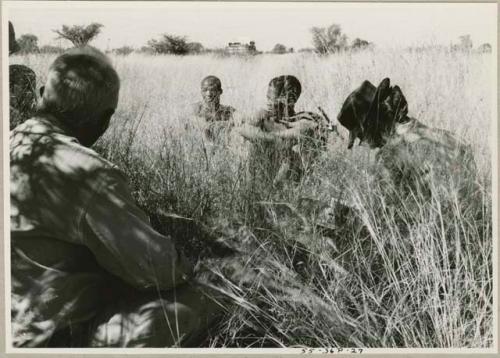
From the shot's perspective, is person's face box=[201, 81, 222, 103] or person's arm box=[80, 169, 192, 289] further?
person's face box=[201, 81, 222, 103]

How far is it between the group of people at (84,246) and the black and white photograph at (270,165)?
0.01 metres

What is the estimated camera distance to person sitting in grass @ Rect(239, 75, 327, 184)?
4.35 meters

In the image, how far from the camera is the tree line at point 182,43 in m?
4.20

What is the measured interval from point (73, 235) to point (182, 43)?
1412mm

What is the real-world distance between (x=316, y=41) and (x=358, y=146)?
70 centimetres

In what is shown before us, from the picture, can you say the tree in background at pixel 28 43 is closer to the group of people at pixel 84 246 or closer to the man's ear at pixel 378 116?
the group of people at pixel 84 246

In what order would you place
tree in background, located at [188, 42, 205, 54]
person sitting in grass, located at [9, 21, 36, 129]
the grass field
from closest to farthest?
1. the grass field
2. person sitting in grass, located at [9, 21, 36, 129]
3. tree in background, located at [188, 42, 205, 54]

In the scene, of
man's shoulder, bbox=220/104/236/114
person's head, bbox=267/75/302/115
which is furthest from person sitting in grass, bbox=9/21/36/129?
person's head, bbox=267/75/302/115

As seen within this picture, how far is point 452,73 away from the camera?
4402 millimetres

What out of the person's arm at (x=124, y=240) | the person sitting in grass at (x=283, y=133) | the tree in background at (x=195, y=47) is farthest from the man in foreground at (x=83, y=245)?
the person sitting in grass at (x=283, y=133)

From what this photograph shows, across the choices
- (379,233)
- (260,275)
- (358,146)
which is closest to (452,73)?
(358,146)

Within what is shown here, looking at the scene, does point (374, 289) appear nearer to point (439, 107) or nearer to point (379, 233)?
point (379, 233)

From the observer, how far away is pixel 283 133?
4.38m

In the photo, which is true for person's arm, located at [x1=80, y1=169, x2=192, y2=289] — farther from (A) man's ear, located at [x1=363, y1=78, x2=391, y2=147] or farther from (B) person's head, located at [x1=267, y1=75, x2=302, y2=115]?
(A) man's ear, located at [x1=363, y1=78, x2=391, y2=147]
